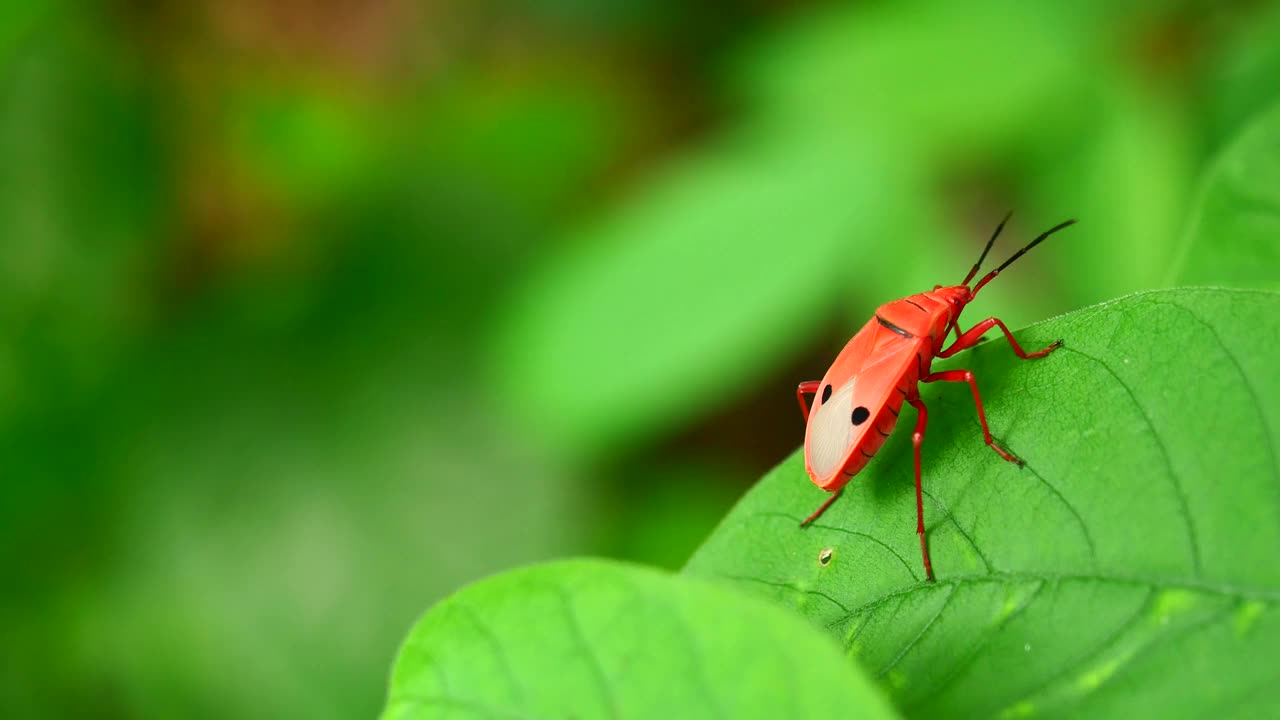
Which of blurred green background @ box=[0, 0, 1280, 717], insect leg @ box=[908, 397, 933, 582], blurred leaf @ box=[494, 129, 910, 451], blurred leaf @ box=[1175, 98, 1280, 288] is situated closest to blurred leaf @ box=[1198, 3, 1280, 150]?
blurred green background @ box=[0, 0, 1280, 717]

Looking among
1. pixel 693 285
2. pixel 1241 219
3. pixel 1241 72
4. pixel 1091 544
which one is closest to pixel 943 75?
pixel 1241 72

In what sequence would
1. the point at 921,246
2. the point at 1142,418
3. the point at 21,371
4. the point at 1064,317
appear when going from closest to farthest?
the point at 1142,418 < the point at 1064,317 < the point at 921,246 < the point at 21,371

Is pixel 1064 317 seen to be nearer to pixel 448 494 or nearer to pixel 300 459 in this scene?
pixel 448 494

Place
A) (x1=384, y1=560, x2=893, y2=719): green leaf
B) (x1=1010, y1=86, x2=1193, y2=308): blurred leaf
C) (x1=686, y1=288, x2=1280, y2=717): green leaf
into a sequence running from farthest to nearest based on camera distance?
(x1=1010, y1=86, x2=1193, y2=308): blurred leaf → (x1=686, y1=288, x2=1280, y2=717): green leaf → (x1=384, y1=560, x2=893, y2=719): green leaf

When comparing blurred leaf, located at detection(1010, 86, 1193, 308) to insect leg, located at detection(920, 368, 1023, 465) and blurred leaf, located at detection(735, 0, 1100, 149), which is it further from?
insect leg, located at detection(920, 368, 1023, 465)

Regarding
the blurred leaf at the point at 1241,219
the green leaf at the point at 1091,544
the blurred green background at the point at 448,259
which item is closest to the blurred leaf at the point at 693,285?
the blurred green background at the point at 448,259

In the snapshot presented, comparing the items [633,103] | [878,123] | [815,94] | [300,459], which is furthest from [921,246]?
[300,459]

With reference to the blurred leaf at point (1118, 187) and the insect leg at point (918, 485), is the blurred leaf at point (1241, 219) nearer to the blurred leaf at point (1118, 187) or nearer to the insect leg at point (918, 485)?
the insect leg at point (918, 485)
